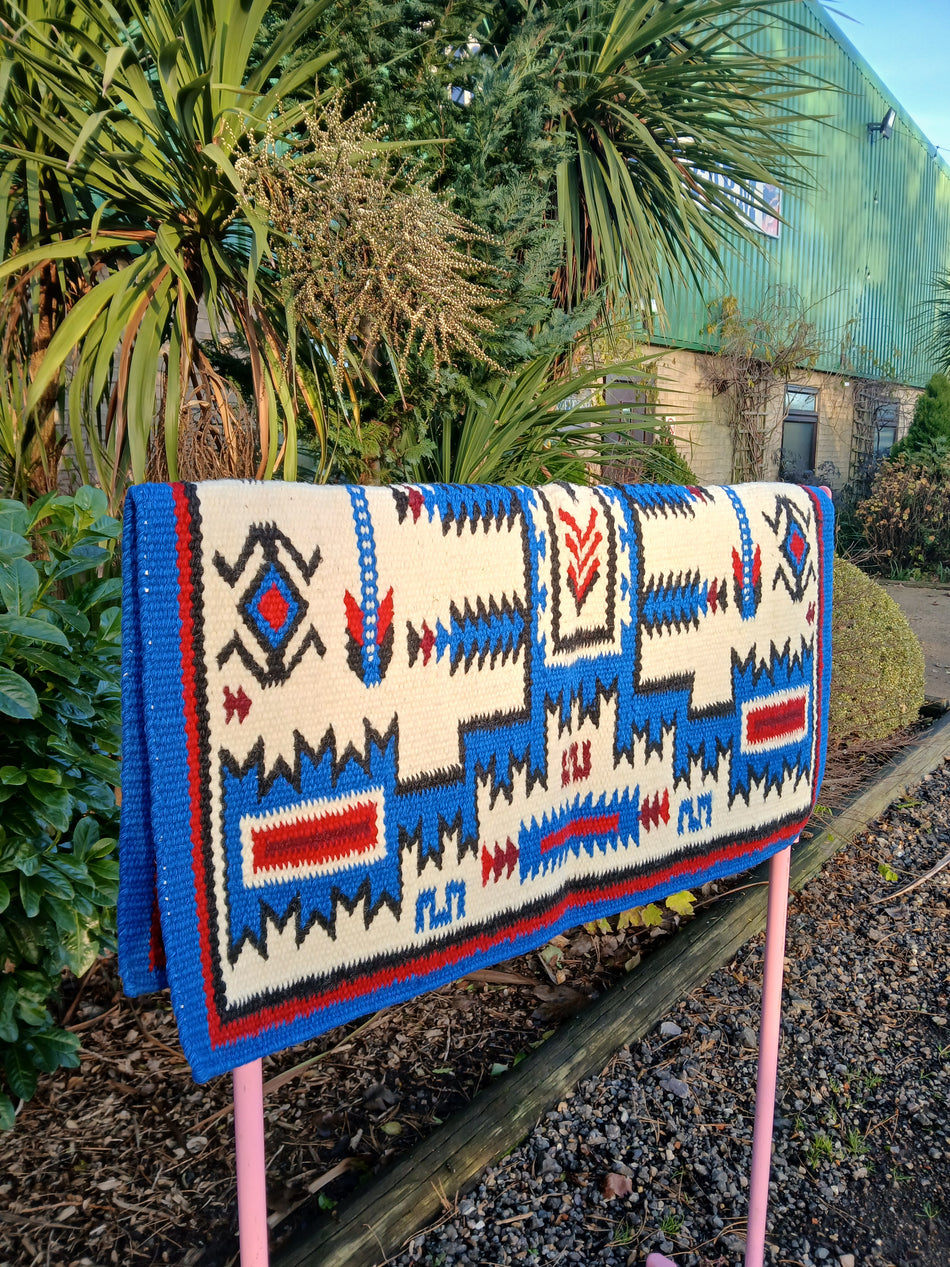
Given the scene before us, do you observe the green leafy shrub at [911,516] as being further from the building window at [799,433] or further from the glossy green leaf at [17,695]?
the glossy green leaf at [17,695]

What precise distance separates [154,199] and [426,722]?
2.16m

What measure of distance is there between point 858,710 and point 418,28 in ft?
10.2

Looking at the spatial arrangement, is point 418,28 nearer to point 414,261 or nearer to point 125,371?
point 414,261

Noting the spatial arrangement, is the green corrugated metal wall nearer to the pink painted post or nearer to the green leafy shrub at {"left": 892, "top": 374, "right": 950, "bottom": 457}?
the green leafy shrub at {"left": 892, "top": 374, "right": 950, "bottom": 457}

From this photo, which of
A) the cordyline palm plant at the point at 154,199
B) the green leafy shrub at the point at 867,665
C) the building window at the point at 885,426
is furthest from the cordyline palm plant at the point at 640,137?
the building window at the point at 885,426

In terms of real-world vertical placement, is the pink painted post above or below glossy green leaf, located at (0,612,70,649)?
below

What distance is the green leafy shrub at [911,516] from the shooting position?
33.1ft

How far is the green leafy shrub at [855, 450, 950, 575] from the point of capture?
10.1 metres

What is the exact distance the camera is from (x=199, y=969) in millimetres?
657

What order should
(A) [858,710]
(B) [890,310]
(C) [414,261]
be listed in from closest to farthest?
(C) [414,261] < (A) [858,710] < (B) [890,310]

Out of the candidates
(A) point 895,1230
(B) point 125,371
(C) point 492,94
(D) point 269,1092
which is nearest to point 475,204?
(C) point 492,94

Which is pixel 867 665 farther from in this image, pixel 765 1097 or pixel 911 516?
pixel 911 516

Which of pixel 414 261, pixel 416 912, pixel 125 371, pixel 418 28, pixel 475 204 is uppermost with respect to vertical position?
pixel 418 28

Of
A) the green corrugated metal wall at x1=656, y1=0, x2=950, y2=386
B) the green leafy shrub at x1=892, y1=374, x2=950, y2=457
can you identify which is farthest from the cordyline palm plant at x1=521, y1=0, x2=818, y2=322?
the green leafy shrub at x1=892, y1=374, x2=950, y2=457
